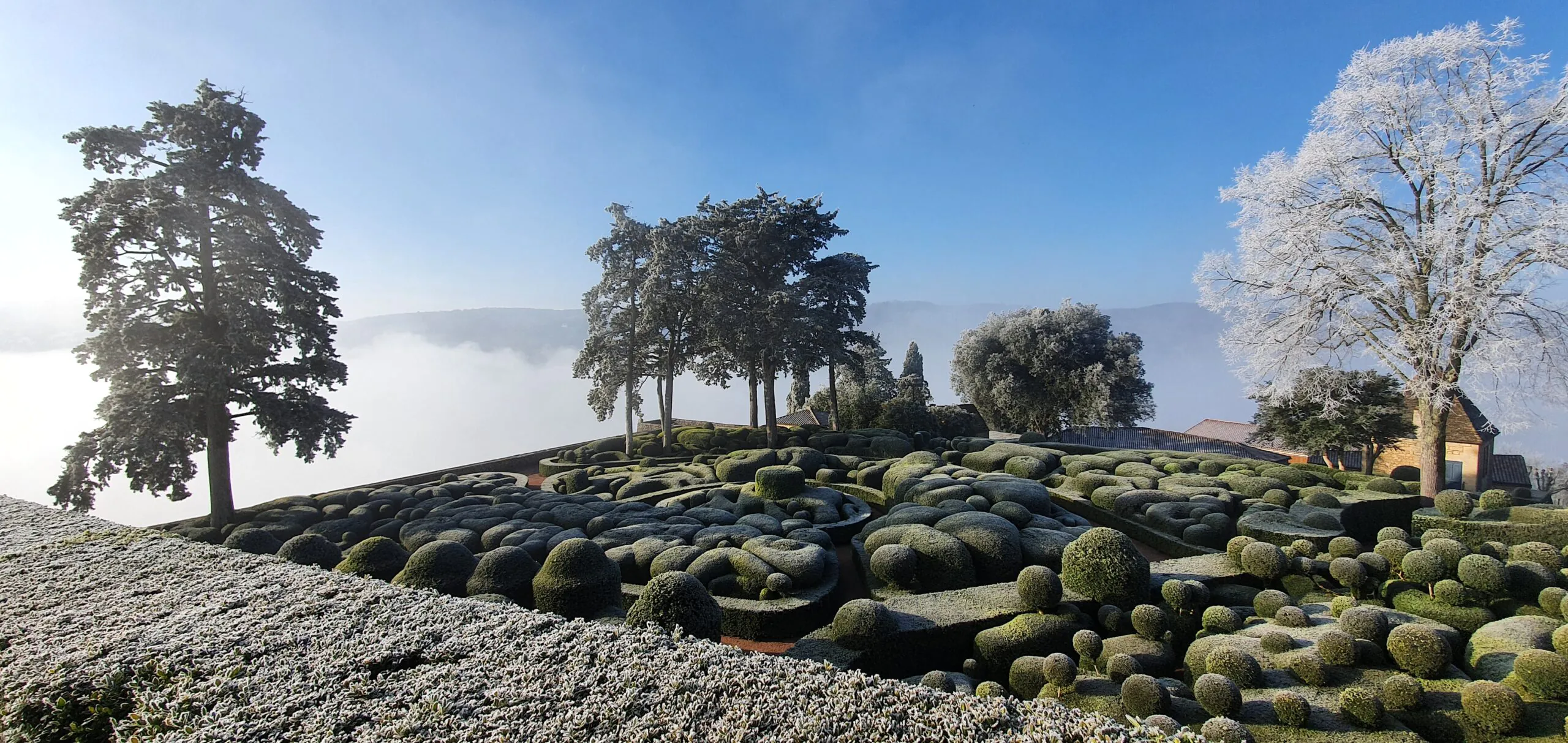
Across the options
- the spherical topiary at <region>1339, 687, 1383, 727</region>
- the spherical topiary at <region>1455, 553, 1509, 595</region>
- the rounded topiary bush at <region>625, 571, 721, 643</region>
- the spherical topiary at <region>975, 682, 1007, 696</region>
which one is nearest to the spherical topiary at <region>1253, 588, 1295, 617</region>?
the spherical topiary at <region>1455, 553, 1509, 595</region>

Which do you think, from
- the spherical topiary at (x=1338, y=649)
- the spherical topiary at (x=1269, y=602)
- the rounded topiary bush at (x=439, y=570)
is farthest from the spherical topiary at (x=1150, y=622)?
the rounded topiary bush at (x=439, y=570)

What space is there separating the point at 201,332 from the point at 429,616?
15778mm

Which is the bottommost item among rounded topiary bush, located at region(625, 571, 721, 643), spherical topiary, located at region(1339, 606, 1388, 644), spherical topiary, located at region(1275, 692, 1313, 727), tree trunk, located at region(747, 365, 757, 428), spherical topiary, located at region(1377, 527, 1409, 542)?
spherical topiary, located at region(1275, 692, 1313, 727)

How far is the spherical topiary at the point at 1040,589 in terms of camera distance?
355 inches

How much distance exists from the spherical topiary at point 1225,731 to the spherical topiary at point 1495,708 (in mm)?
2321

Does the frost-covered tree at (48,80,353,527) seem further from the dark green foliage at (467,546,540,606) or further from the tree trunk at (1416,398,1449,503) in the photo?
the tree trunk at (1416,398,1449,503)

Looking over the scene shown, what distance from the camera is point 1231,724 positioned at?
5699 mm

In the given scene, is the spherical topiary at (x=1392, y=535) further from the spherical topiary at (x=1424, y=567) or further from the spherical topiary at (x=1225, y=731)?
the spherical topiary at (x=1225, y=731)

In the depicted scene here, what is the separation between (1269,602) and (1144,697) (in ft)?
13.2

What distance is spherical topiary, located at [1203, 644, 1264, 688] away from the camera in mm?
7059

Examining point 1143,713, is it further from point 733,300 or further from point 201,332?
point 733,300

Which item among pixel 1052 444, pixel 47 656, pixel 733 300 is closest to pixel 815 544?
pixel 47 656

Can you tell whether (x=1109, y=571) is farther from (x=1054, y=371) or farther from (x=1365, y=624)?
(x=1054, y=371)

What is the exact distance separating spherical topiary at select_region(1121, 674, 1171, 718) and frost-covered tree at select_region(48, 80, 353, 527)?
60.6 ft
